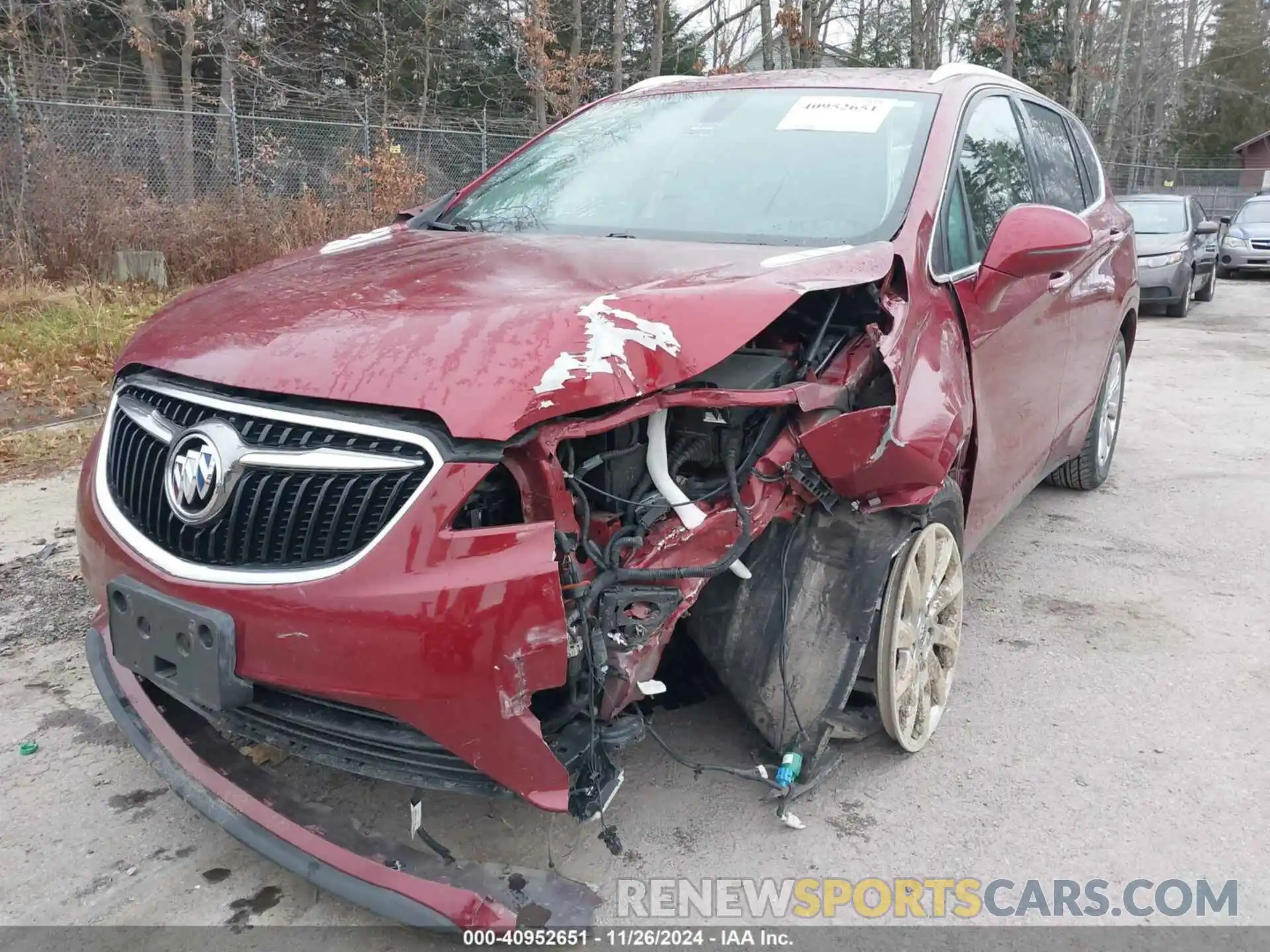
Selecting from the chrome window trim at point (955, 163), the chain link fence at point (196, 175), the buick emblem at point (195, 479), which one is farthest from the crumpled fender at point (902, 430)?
the chain link fence at point (196, 175)

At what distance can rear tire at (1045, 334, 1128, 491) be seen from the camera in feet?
17.0

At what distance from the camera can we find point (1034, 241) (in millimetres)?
2910

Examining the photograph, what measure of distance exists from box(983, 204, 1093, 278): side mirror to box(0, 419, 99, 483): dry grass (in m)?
4.54

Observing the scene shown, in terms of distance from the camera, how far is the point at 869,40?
24.2 meters

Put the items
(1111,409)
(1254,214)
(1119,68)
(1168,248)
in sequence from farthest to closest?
1. (1119,68)
2. (1254,214)
3. (1168,248)
4. (1111,409)

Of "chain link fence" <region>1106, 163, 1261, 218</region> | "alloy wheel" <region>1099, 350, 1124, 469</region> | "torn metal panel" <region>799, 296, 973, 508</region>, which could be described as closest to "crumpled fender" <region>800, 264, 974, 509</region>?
"torn metal panel" <region>799, 296, 973, 508</region>

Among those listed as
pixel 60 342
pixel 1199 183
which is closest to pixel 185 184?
pixel 60 342

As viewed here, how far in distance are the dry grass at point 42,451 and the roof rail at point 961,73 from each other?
4427 millimetres

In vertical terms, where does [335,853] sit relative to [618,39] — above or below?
below

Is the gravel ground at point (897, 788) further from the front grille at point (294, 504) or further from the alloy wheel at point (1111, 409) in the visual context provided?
the alloy wheel at point (1111, 409)

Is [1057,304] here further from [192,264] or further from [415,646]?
[192,264]

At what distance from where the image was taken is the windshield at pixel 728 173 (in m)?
3.02

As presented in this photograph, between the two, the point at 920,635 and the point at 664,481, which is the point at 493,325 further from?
the point at 920,635

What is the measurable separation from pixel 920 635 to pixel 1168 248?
12066 mm
